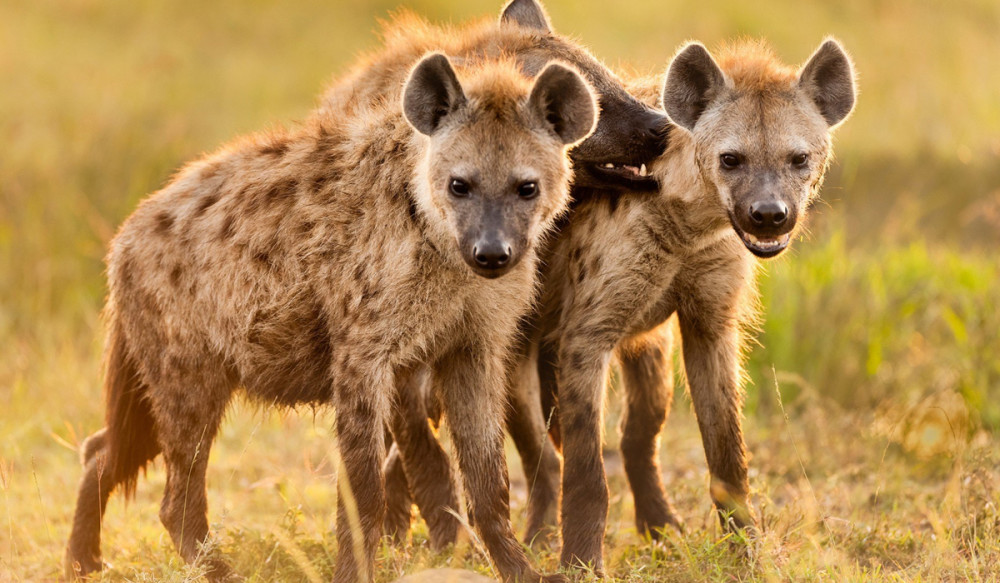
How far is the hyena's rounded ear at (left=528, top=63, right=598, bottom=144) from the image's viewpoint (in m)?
3.66

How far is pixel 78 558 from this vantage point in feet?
13.8

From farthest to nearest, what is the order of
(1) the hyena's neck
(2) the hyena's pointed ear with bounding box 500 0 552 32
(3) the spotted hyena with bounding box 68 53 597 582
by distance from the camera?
(2) the hyena's pointed ear with bounding box 500 0 552 32 → (1) the hyena's neck → (3) the spotted hyena with bounding box 68 53 597 582

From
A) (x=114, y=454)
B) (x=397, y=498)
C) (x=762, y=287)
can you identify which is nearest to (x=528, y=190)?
(x=397, y=498)

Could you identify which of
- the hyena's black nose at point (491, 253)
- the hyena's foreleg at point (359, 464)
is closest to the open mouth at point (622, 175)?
the hyena's black nose at point (491, 253)

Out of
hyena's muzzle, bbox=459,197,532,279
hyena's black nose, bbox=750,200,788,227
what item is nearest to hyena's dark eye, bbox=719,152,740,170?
hyena's black nose, bbox=750,200,788,227

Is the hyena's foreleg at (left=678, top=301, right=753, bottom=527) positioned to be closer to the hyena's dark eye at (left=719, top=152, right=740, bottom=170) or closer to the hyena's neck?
the hyena's neck

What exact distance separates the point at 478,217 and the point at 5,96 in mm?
7015

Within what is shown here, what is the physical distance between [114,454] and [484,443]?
136 centimetres

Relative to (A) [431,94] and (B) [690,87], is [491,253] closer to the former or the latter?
(A) [431,94]

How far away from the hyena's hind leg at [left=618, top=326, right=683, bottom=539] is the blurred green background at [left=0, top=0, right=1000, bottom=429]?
29.3 inches

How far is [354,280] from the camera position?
3703 millimetres

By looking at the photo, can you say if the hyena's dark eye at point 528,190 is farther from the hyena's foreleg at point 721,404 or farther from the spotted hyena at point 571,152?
the hyena's foreleg at point 721,404

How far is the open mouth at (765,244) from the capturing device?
12.2ft

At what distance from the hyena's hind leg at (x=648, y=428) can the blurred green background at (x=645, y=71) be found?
29.3 inches
